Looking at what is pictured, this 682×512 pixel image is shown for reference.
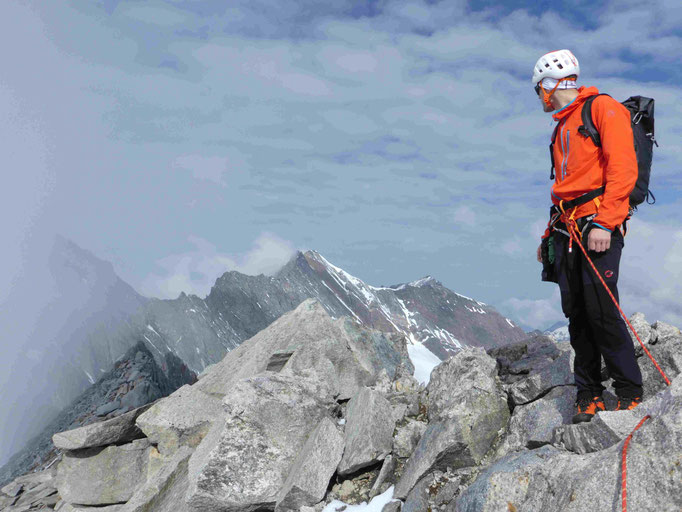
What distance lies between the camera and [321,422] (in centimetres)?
1112

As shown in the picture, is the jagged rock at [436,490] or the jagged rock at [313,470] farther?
the jagged rock at [313,470]

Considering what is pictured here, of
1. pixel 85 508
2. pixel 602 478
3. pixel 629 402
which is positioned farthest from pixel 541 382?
pixel 85 508

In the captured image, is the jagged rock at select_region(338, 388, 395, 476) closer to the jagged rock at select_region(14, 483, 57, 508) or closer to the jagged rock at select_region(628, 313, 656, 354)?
the jagged rock at select_region(628, 313, 656, 354)

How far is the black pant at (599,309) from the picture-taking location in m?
7.36

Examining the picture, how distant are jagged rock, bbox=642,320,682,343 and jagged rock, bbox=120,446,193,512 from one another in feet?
36.8

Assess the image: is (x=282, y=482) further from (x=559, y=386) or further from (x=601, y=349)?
(x=601, y=349)

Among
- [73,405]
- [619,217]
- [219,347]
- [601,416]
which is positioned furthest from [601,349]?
[219,347]

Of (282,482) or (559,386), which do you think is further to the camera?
(282,482)

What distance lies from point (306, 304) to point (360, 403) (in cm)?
651

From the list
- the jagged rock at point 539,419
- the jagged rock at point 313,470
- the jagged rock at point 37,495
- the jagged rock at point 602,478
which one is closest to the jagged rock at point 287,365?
the jagged rock at point 313,470

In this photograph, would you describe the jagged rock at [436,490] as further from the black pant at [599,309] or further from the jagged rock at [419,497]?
the black pant at [599,309]

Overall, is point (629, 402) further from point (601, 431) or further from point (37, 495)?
point (37, 495)

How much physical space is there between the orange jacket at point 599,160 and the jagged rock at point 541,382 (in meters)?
3.83

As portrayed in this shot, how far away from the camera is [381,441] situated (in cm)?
1017
